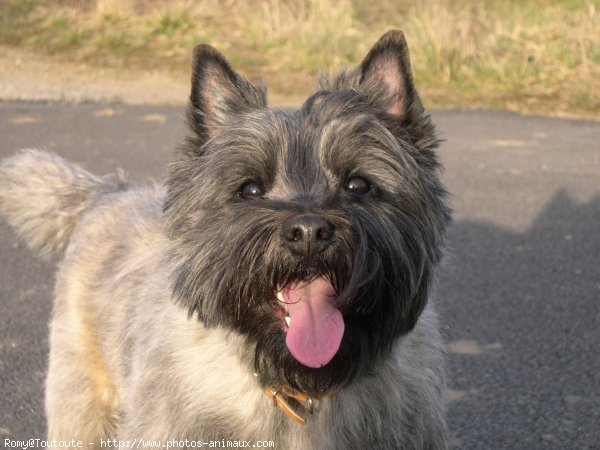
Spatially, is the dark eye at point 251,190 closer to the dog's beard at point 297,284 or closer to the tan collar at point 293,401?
the dog's beard at point 297,284

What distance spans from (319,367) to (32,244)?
7.90ft

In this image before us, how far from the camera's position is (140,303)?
4.32 meters

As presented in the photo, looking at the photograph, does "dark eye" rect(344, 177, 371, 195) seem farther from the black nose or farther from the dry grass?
the dry grass

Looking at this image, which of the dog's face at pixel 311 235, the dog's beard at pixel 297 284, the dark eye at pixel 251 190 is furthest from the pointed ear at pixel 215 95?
the dog's beard at pixel 297 284

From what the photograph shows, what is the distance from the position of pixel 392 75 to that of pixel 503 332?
273cm

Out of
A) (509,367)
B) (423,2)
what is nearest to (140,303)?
(509,367)

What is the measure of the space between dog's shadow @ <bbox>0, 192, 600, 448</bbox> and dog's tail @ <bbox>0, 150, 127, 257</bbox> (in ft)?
3.05

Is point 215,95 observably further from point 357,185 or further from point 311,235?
point 311,235

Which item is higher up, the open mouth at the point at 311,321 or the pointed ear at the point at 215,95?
the pointed ear at the point at 215,95

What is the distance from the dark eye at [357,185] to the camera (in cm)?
369

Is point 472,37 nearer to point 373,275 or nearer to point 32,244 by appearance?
point 32,244

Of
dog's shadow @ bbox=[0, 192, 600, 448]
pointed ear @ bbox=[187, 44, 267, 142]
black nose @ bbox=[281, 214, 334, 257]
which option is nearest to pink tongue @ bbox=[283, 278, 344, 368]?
black nose @ bbox=[281, 214, 334, 257]

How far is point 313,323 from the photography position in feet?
11.7

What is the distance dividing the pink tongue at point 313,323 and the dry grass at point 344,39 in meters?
10.6
